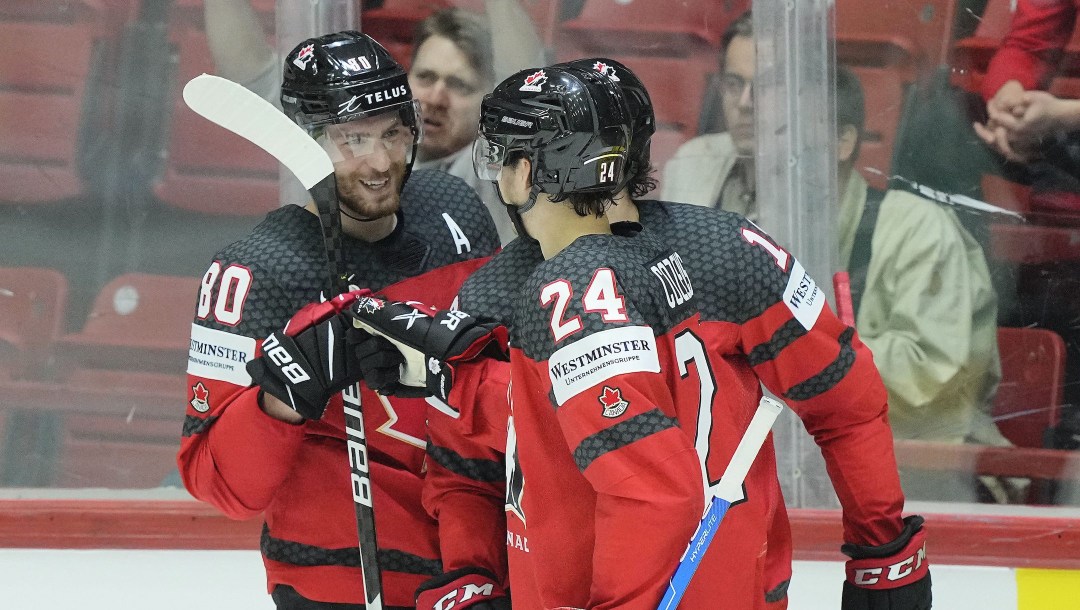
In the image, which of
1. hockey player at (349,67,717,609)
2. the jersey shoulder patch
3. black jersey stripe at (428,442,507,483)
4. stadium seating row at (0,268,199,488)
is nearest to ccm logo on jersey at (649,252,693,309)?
hockey player at (349,67,717,609)

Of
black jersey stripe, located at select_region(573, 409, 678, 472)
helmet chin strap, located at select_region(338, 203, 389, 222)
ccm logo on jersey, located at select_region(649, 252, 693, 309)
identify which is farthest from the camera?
helmet chin strap, located at select_region(338, 203, 389, 222)

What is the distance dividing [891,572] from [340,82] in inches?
37.2

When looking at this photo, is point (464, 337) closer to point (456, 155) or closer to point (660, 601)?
point (660, 601)

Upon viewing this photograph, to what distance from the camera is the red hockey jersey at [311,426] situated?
1.63 m

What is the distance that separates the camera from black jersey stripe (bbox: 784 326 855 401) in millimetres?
1557

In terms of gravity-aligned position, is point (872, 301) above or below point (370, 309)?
below

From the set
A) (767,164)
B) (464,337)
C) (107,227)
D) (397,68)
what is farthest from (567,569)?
(107,227)

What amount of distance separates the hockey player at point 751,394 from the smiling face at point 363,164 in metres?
0.19

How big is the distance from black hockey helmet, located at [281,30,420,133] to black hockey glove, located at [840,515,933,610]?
84cm

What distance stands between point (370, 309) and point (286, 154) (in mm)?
279

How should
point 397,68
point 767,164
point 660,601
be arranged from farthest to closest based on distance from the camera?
point 767,164 → point 397,68 → point 660,601

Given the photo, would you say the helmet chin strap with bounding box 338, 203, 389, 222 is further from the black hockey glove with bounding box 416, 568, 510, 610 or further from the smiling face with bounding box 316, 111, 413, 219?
the black hockey glove with bounding box 416, 568, 510, 610

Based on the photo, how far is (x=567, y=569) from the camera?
1405 millimetres

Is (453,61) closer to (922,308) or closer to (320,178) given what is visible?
(922,308)
